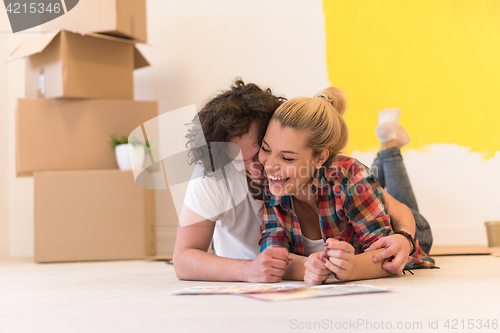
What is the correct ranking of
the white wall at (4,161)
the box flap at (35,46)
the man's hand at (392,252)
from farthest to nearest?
the white wall at (4,161), the box flap at (35,46), the man's hand at (392,252)

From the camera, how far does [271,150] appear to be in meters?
1.00

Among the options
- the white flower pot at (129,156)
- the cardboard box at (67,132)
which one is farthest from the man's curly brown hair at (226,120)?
the cardboard box at (67,132)

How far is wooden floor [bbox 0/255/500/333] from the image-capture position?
606 millimetres

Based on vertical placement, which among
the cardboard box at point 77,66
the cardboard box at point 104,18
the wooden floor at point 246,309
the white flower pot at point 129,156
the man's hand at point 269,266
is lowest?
the wooden floor at point 246,309

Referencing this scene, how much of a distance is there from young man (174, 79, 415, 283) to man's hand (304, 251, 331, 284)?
0.06 metres

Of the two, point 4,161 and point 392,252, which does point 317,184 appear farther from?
point 4,161

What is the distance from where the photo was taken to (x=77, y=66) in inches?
72.3

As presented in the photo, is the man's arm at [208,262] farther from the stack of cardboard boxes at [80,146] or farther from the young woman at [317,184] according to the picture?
the stack of cardboard boxes at [80,146]

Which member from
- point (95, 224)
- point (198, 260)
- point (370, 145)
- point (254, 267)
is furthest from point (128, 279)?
point (370, 145)

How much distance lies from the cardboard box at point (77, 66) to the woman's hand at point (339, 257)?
138 cm

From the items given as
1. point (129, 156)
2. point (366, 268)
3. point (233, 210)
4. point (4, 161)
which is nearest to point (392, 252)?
point (366, 268)

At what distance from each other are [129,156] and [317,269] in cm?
121

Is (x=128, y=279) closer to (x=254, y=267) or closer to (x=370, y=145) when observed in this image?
(x=254, y=267)

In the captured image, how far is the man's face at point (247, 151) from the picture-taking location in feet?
3.39
